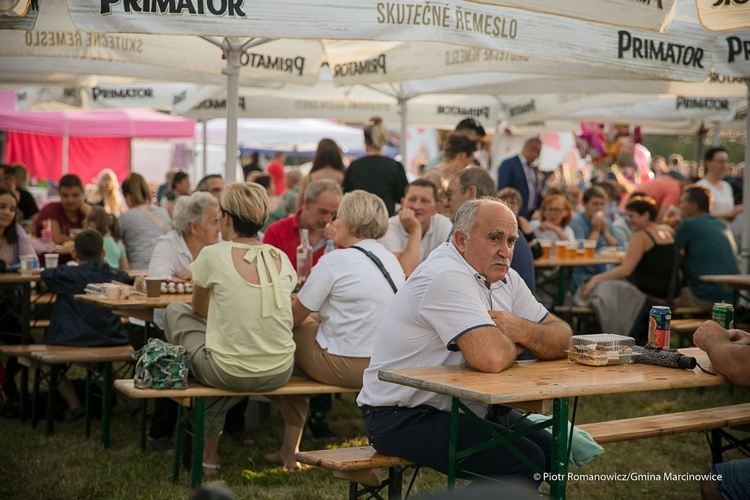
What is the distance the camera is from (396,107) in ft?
40.0

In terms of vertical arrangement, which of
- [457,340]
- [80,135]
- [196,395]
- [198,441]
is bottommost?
[198,441]

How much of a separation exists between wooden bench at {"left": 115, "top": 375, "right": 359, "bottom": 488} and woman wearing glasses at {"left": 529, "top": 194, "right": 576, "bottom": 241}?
493 centimetres

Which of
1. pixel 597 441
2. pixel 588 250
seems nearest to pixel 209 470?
pixel 597 441

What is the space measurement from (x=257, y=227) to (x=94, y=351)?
5.67ft

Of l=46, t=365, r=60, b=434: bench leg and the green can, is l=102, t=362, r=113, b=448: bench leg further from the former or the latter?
the green can

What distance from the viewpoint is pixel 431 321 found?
3512 millimetres

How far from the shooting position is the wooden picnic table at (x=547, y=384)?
3.10 metres

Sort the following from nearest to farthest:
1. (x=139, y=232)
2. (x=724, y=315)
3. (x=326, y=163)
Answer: (x=724, y=315), (x=326, y=163), (x=139, y=232)

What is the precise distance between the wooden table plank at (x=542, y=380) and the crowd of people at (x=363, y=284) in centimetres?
9

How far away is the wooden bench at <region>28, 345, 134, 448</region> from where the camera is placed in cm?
560

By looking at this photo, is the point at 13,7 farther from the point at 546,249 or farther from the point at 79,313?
the point at 546,249

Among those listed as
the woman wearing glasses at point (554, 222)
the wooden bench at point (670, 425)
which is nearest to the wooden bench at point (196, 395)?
the wooden bench at point (670, 425)

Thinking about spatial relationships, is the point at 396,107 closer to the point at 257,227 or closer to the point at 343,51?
the point at 343,51

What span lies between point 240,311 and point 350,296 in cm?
62
